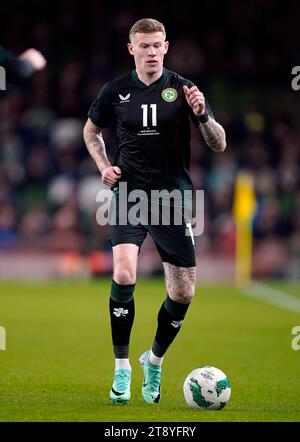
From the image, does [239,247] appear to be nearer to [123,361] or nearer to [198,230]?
[198,230]

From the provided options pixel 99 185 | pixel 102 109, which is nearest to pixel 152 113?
pixel 102 109

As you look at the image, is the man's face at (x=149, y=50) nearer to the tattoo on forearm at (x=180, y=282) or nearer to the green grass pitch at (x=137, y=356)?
the tattoo on forearm at (x=180, y=282)

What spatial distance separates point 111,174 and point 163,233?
0.54 m

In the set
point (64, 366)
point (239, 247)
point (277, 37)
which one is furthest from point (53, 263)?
point (64, 366)

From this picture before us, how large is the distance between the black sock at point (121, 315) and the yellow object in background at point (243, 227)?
45.0 ft

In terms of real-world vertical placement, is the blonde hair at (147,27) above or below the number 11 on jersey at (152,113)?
above

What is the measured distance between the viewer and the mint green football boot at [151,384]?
7719 mm

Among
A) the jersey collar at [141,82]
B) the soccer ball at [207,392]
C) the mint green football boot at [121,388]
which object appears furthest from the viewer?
the jersey collar at [141,82]

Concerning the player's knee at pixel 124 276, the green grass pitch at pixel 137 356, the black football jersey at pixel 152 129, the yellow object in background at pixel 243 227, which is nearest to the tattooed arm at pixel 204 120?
the black football jersey at pixel 152 129

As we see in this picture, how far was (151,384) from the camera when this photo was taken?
7.80 meters

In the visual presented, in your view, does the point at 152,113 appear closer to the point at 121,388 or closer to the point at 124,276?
the point at 124,276

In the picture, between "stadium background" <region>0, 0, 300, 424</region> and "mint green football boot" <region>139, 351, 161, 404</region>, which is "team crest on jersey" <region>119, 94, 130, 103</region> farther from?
"stadium background" <region>0, 0, 300, 424</region>

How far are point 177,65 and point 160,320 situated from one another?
1758 cm

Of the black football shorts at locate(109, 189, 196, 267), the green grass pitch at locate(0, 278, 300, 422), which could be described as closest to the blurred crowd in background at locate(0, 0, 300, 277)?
the green grass pitch at locate(0, 278, 300, 422)
